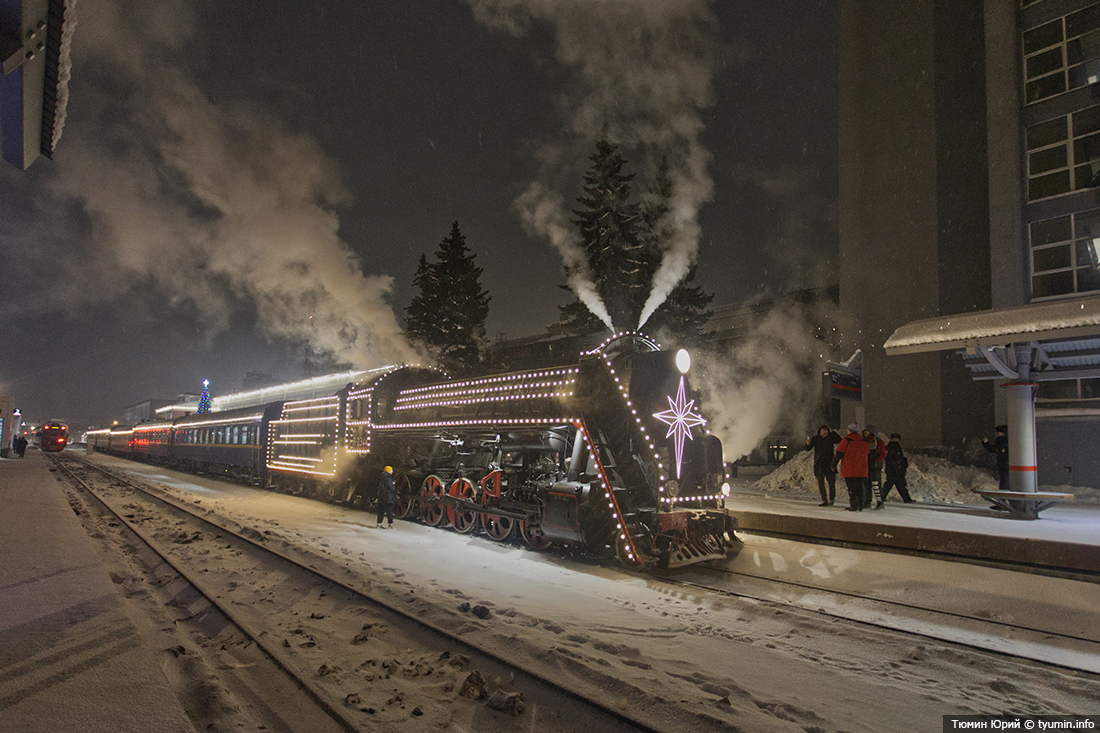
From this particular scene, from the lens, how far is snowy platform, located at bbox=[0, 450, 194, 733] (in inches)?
122

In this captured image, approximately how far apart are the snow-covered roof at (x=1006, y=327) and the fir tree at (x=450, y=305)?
2586 centimetres

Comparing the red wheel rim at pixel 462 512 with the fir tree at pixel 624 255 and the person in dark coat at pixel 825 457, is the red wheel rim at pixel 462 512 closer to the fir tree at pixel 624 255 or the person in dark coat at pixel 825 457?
the person in dark coat at pixel 825 457

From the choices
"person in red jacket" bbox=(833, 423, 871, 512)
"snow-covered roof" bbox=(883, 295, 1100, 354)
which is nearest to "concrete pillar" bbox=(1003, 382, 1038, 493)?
"snow-covered roof" bbox=(883, 295, 1100, 354)

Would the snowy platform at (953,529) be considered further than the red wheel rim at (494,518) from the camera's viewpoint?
No

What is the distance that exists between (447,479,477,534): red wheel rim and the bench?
8.52 metres

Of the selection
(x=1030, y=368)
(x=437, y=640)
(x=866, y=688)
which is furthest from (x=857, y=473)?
(x=437, y=640)

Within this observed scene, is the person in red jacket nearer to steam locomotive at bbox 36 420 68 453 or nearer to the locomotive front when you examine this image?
the locomotive front

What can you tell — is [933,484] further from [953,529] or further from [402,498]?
[402,498]

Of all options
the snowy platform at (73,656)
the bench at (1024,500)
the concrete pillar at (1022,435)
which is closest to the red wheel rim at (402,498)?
the snowy platform at (73,656)

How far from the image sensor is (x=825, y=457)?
38.8 ft

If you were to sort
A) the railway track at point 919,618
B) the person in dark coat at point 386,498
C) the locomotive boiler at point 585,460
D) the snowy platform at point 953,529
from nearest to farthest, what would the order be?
the railway track at point 919,618 → the snowy platform at point 953,529 → the locomotive boiler at point 585,460 → the person in dark coat at point 386,498

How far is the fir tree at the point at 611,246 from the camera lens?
24.6 metres

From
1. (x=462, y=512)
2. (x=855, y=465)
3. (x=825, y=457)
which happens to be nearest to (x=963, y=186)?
(x=825, y=457)

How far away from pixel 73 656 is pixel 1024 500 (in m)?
12.8
